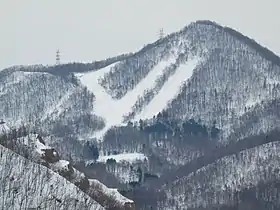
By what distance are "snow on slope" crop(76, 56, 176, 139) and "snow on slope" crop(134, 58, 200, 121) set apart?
9.88 ft

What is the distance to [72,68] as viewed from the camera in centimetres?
15200

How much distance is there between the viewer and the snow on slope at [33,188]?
31.2 metres

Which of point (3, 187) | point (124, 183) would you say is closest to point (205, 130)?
point (124, 183)

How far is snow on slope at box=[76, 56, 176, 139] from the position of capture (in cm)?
12750

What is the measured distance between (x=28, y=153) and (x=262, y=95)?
86879mm

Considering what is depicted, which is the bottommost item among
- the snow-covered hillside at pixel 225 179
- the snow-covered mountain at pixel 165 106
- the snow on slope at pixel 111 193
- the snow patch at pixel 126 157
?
the snow on slope at pixel 111 193

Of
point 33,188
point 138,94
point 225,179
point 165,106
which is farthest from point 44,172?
point 138,94

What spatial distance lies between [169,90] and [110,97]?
481 inches

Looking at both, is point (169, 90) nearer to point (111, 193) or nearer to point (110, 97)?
point (110, 97)

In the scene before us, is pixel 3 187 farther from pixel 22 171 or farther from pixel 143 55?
pixel 143 55

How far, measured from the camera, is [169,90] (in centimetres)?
13125

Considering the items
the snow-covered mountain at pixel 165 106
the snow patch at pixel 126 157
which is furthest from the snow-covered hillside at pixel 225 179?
the snow patch at pixel 126 157

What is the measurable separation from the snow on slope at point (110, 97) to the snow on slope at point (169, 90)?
3011 millimetres

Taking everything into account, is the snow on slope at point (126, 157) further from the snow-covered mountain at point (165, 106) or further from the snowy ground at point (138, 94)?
the snowy ground at point (138, 94)
